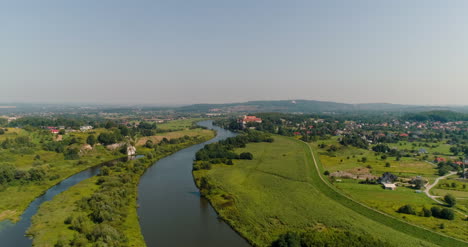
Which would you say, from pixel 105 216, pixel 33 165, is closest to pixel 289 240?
pixel 105 216

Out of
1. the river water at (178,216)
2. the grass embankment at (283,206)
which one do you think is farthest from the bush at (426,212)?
the river water at (178,216)

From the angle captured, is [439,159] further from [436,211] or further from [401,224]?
[401,224]

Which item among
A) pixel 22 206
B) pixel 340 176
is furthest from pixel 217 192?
pixel 22 206

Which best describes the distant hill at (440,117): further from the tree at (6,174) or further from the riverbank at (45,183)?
the tree at (6,174)

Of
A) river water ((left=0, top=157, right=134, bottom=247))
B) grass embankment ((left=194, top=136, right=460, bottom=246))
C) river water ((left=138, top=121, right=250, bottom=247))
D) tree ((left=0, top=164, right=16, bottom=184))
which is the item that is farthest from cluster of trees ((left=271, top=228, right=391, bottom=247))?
tree ((left=0, top=164, right=16, bottom=184))

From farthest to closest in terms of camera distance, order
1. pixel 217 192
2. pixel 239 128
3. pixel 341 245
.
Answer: pixel 239 128, pixel 217 192, pixel 341 245

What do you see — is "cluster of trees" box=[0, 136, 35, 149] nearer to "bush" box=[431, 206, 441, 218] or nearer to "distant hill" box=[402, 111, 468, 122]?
"bush" box=[431, 206, 441, 218]

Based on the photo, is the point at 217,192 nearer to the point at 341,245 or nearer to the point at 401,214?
the point at 341,245
